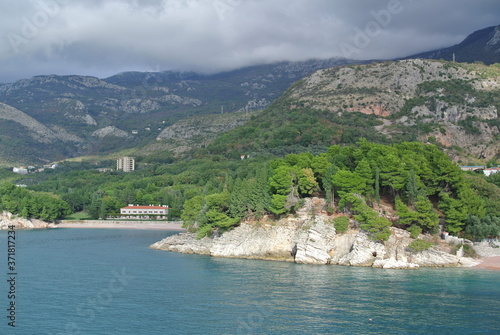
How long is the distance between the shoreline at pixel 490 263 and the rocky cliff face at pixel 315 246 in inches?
45.0

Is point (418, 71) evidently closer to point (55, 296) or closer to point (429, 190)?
point (429, 190)

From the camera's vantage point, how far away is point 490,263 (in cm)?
Result: 5141

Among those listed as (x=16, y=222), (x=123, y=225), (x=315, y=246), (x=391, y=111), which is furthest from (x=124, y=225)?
(x=391, y=111)

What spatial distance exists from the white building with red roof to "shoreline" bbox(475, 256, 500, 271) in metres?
72.8

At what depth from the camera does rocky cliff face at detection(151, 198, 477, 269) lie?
5131 cm

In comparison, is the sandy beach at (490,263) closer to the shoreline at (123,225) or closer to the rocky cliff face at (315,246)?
the rocky cliff face at (315,246)

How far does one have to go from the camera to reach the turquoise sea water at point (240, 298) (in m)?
32.2

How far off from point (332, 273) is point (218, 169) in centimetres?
7782

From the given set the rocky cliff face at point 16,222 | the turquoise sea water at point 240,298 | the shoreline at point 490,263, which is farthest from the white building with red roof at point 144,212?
the shoreline at point 490,263

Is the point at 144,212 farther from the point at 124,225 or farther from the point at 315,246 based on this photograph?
the point at 315,246

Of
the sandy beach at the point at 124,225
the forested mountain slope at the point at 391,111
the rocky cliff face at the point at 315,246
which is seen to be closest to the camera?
the rocky cliff face at the point at 315,246

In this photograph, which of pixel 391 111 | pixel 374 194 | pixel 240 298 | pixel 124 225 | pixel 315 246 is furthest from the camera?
pixel 391 111

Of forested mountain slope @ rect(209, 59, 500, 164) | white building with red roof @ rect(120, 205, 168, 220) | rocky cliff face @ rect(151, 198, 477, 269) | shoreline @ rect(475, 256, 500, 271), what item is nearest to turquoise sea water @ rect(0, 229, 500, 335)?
shoreline @ rect(475, 256, 500, 271)

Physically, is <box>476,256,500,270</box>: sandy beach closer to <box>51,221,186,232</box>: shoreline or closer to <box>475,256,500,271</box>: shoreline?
<box>475,256,500,271</box>: shoreline
